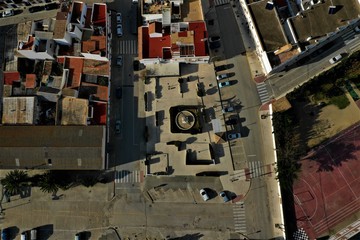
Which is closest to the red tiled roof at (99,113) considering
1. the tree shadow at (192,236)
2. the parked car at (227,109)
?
the parked car at (227,109)

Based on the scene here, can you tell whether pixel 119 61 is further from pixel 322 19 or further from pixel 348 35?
pixel 348 35

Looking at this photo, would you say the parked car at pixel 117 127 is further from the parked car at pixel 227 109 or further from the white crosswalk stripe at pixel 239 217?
the white crosswalk stripe at pixel 239 217

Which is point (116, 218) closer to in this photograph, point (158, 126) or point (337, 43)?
point (158, 126)

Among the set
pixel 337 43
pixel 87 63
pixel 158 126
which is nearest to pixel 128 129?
pixel 158 126

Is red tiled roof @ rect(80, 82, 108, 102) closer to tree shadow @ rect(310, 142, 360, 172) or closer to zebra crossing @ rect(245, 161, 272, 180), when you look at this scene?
zebra crossing @ rect(245, 161, 272, 180)

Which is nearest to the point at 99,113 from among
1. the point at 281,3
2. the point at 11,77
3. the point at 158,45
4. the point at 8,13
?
the point at 158,45

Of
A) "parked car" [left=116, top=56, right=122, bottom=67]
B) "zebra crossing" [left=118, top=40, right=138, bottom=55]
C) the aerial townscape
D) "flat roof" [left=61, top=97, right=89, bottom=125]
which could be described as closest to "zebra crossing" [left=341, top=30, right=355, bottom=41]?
the aerial townscape

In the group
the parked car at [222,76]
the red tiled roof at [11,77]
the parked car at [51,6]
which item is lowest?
the parked car at [222,76]
